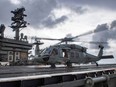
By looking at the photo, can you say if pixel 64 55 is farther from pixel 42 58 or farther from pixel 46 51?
pixel 42 58

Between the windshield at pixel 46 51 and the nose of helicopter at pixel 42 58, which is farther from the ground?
the windshield at pixel 46 51

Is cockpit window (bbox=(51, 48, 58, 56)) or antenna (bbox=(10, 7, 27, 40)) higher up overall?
antenna (bbox=(10, 7, 27, 40))

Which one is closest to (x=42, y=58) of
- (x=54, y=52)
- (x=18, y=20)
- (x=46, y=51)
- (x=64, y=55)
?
(x=46, y=51)

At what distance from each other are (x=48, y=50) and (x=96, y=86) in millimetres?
14348

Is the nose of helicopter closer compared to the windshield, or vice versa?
the nose of helicopter

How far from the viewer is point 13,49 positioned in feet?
331

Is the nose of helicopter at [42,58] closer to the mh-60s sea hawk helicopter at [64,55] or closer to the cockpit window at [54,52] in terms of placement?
the mh-60s sea hawk helicopter at [64,55]

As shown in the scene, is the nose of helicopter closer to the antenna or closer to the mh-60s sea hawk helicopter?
the mh-60s sea hawk helicopter

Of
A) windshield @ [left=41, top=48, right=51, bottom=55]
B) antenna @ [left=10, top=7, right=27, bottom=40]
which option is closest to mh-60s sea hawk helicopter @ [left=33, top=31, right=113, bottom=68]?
windshield @ [left=41, top=48, right=51, bottom=55]

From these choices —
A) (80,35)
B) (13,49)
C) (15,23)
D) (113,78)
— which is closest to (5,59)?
(13,49)

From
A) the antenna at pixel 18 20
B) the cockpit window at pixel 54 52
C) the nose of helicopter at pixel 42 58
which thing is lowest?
the nose of helicopter at pixel 42 58

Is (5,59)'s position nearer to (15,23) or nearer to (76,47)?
(15,23)

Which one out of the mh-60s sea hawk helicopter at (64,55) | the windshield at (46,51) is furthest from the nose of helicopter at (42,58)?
the windshield at (46,51)

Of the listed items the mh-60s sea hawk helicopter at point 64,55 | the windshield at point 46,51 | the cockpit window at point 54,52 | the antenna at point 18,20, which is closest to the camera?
the mh-60s sea hawk helicopter at point 64,55
